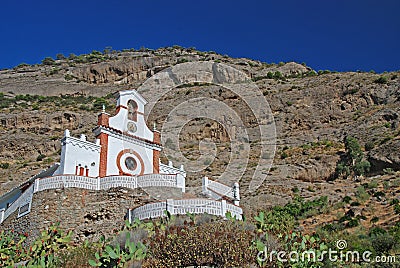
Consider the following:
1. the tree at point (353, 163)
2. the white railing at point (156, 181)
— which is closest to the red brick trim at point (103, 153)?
the white railing at point (156, 181)

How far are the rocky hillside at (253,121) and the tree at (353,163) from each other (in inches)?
30.1

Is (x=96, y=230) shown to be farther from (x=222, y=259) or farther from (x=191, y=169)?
(x=191, y=169)

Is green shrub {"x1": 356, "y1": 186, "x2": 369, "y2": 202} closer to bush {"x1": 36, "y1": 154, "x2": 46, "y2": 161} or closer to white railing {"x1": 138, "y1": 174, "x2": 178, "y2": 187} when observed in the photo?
white railing {"x1": 138, "y1": 174, "x2": 178, "y2": 187}

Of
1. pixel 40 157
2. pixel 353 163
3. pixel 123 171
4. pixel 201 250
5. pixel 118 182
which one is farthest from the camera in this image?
pixel 40 157

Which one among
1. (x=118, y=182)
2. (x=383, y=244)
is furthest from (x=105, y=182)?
(x=383, y=244)

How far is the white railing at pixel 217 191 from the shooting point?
80.2 ft

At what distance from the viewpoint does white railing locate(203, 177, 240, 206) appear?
80.2 feet

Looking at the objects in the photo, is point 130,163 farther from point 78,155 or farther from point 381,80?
point 381,80

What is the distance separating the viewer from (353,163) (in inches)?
1658

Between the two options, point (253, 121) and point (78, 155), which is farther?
point (253, 121)

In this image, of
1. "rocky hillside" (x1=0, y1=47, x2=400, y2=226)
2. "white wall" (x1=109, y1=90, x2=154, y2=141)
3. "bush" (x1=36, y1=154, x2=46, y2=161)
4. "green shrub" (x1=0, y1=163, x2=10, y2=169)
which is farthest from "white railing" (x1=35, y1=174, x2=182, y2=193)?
"bush" (x1=36, y1=154, x2=46, y2=161)

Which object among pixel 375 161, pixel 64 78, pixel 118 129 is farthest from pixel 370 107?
pixel 64 78

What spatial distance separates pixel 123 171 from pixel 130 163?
0.98 metres

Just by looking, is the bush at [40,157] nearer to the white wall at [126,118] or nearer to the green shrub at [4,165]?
the green shrub at [4,165]
